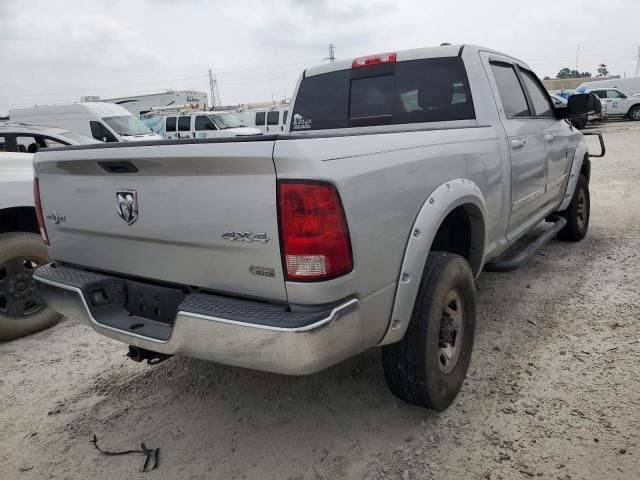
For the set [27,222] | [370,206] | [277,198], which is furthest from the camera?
[27,222]

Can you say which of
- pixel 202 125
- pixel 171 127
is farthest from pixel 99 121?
pixel 171 127

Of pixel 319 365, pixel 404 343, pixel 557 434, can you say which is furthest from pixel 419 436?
pixel 319 365

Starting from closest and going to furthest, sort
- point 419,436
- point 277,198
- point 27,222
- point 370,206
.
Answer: point 277,198 < point 370,206 < point 419,436 < point 27,222

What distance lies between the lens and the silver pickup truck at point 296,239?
1743mm

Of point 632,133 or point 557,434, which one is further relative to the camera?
point 632,133

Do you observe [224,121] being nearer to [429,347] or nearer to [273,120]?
[273,120]

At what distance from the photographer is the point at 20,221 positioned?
13.1 ft

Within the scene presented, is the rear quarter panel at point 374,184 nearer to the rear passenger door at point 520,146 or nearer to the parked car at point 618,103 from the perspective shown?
the rear passenger door at point 520,146

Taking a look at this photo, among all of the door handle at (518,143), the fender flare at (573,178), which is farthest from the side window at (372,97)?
the fender flare at (573,178)

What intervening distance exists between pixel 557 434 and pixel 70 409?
2.68 meters

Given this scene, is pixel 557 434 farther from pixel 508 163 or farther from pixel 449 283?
pixel 508 163

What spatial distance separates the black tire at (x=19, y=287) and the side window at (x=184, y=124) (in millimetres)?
16569

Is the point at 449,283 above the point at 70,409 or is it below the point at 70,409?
above

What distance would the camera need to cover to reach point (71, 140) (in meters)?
6.00
